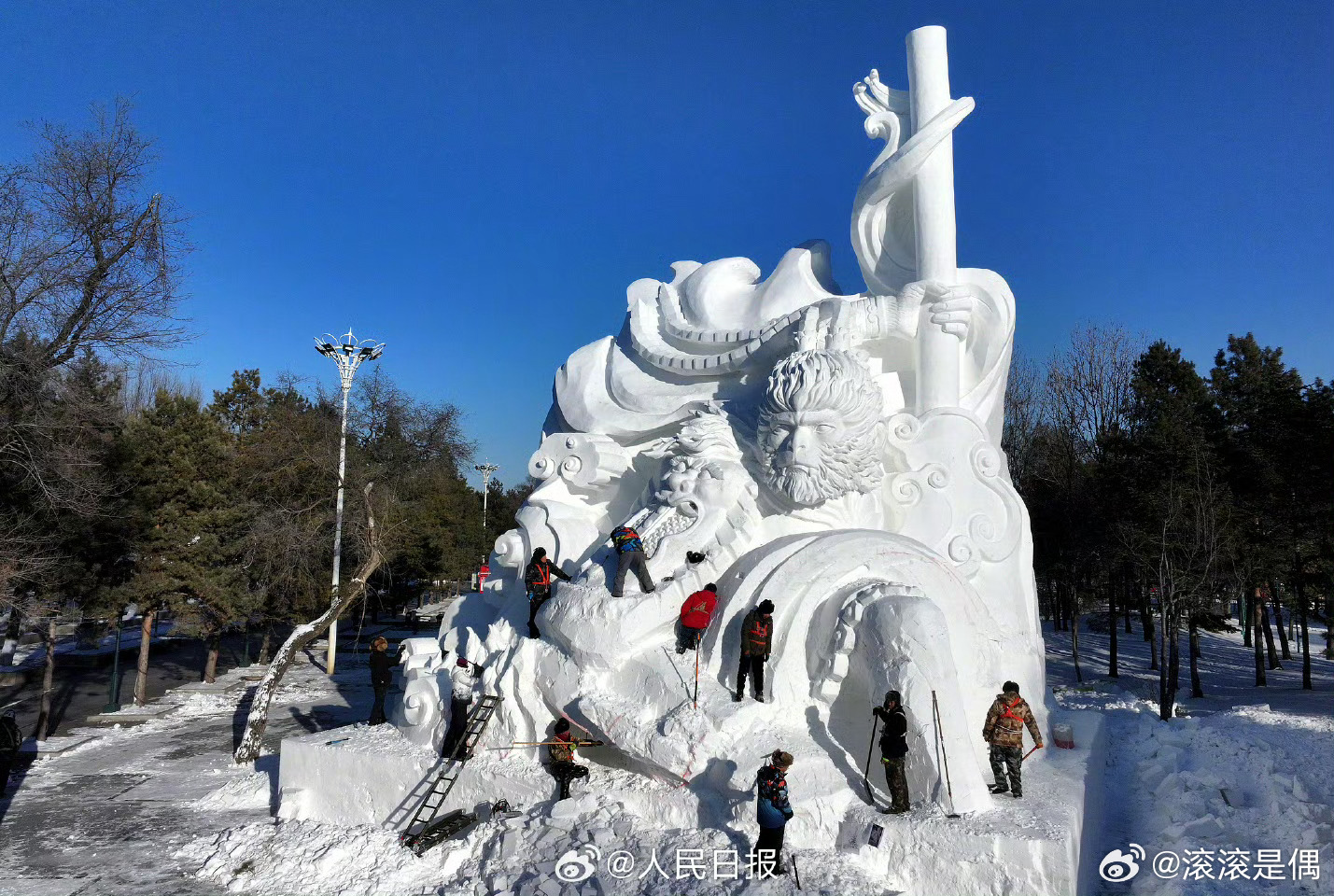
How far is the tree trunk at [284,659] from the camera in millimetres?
9594

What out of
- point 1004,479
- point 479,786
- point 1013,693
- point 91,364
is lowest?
point 479,786

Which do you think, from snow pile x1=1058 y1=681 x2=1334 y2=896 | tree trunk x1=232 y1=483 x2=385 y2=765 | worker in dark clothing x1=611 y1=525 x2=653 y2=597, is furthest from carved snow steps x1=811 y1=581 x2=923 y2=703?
tree trunk x1=232 y1=483 x2=385 y2=765

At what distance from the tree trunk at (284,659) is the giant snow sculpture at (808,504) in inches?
96.2

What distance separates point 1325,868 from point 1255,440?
12.0 m

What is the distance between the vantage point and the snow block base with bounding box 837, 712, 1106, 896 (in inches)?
185

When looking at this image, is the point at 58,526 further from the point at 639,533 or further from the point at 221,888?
the point at 639,533

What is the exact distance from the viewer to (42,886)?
21.4ft

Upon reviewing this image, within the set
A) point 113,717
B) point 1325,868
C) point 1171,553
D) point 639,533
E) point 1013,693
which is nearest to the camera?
point 1013,693

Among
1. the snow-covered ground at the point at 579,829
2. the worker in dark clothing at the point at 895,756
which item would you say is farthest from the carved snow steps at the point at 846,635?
the snow-covered ground at the point at 579,829

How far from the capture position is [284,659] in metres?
10.0

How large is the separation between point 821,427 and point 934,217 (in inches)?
100

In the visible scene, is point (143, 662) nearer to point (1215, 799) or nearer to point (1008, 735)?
point (1008, 735)

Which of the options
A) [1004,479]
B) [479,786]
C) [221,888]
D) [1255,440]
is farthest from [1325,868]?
[1255,440]

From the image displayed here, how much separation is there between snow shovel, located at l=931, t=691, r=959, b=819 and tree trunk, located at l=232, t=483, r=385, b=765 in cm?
737
